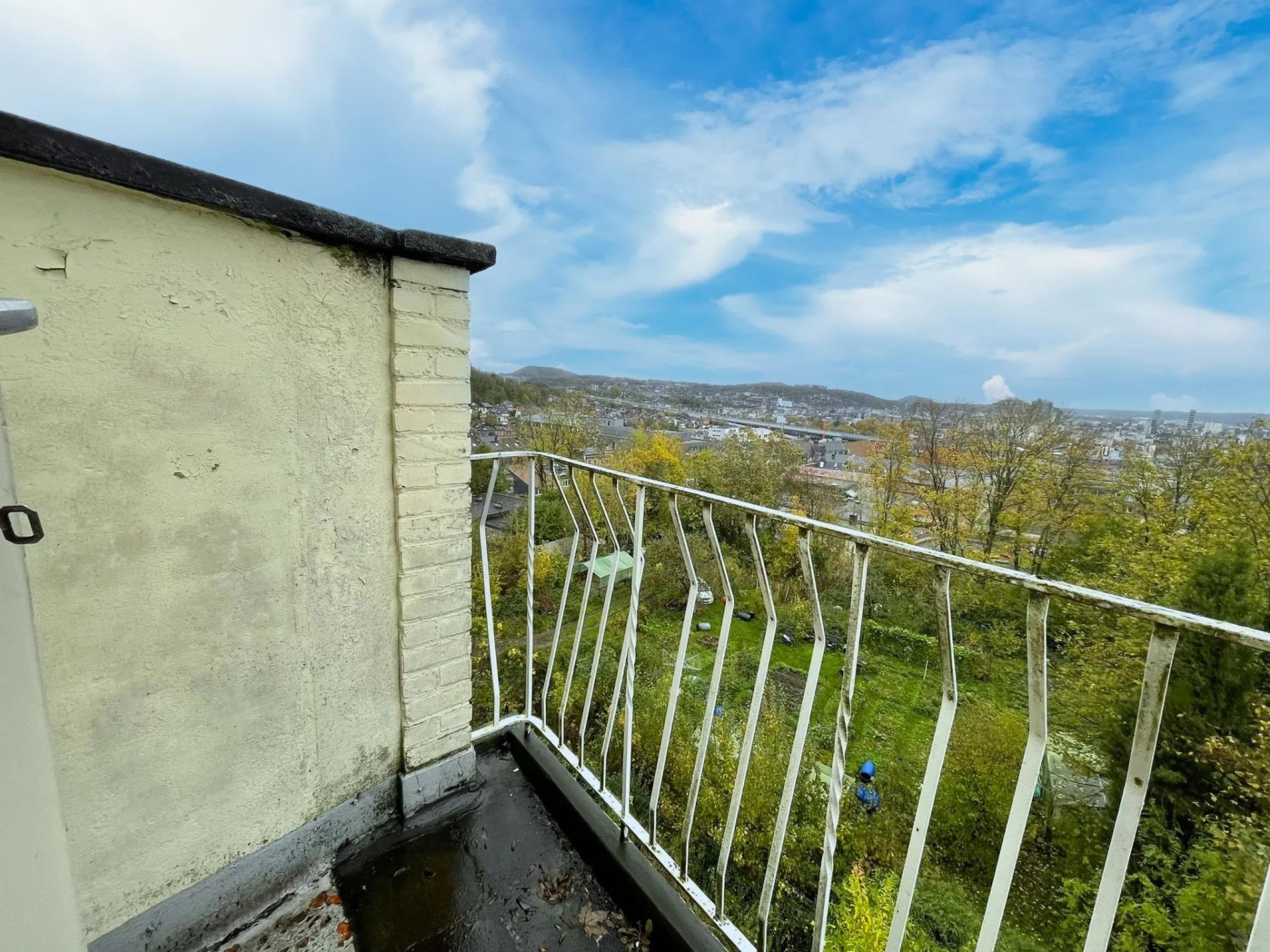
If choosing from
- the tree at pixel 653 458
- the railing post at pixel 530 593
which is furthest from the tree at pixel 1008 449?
the railing post at pixel 530 593

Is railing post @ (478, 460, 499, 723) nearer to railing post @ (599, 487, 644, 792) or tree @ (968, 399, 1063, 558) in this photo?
railing post @ (599, 487, 644, 792)

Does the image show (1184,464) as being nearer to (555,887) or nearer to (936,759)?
(936,759)

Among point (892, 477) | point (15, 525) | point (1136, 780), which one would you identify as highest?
point (15, 525)

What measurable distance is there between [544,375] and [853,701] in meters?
37.0

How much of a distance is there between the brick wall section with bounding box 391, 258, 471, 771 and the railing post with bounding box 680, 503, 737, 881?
3.15 feet

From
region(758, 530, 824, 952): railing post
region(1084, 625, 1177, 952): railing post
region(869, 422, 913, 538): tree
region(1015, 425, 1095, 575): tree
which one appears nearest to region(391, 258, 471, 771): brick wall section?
region(758, 530, 824, 952): railing post

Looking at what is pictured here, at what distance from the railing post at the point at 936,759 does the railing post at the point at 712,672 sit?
444mm

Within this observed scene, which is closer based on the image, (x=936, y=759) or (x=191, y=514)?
(x=936, y=759)

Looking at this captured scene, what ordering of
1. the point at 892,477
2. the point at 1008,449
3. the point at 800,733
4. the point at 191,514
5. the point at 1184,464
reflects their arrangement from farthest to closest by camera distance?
1. the point at 892,477
2. the point at 1008,449
3. the point at 1184,464
4. the point at 191,514
5. the point at 800,733

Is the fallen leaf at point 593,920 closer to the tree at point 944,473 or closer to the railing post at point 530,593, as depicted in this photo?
the railing post at point 530,593

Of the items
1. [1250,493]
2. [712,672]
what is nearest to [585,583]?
[712,672]

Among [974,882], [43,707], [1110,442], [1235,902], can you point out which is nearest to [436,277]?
[43,707]

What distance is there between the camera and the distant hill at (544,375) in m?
31.9

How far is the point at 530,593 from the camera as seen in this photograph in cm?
204
